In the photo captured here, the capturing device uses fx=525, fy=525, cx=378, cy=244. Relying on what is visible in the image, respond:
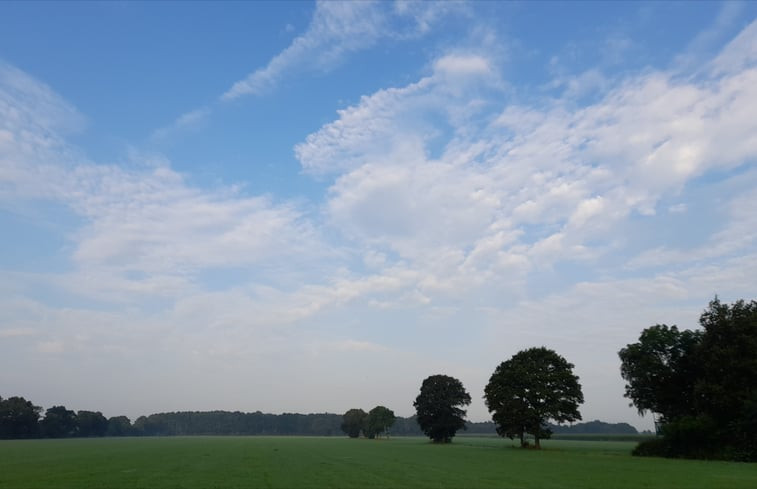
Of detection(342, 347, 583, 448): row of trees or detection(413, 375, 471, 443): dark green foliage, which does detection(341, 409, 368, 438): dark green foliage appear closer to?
detection(413, 375, 471, 443): dark green foliage

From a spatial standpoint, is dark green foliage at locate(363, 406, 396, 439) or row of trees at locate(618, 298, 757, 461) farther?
dark green foliage at locate(363, 406, 396, 439)

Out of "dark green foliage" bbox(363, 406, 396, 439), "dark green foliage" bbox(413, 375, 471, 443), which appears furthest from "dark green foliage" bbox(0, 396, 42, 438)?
"dark green foliage" bbox(413, 375, 471, 443)

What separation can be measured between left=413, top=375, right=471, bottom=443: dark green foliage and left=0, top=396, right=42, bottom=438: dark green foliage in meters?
153

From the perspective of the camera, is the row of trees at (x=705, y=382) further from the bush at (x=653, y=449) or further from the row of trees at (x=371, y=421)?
the row of trees at (x=371, y=421)

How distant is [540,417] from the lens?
7494 cm

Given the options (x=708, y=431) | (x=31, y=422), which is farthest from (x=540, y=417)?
(x=31, y=422)

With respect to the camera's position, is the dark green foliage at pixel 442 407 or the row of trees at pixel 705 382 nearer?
the row of trees at pixel 705 382

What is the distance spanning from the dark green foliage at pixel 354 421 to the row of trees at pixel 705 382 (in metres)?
134

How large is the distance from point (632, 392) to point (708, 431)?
44.6 ft

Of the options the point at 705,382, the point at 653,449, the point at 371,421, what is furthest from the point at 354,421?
the point at 705,382

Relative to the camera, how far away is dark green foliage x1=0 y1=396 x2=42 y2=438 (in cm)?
18300

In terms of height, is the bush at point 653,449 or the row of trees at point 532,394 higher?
the row of trees at point 532,394

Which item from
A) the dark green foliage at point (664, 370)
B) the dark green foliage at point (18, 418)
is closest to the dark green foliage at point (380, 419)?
the dark green foliage at point (664, 370)

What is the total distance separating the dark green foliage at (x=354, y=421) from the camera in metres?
185
